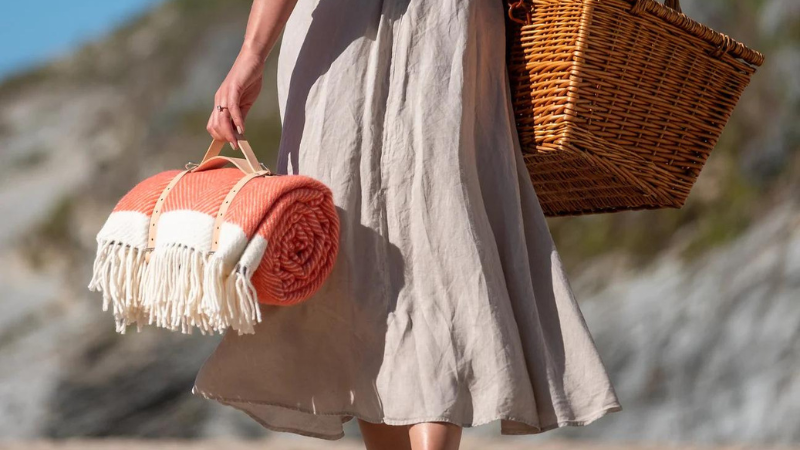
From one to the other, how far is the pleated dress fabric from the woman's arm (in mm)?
80

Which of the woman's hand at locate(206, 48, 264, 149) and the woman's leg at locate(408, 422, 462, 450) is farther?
the woman's hand at locate(206, 48, 264, 149)

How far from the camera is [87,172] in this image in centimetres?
912

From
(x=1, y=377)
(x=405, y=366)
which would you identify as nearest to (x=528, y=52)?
(x=405, y=366)

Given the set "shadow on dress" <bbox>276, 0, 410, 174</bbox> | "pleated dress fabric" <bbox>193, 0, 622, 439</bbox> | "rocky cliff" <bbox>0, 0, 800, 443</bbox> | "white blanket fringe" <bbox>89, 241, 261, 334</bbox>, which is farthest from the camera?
"rocky cliff" <bbox>0, 0, 800, 443</bbox>

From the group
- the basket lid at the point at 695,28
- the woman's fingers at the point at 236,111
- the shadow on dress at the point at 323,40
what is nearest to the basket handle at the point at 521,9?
the basket lid at the point at 695,28

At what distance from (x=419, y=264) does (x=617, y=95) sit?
17.2 inches

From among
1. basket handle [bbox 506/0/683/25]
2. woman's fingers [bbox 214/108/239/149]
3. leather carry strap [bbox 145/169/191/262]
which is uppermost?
basket handle [bbox 506/0/683/25]

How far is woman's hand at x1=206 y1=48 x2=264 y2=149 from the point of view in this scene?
1696 millimetres

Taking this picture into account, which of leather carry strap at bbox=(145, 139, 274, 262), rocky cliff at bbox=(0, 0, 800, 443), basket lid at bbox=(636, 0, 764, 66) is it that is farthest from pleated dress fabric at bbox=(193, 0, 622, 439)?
rocky cliff at bbox=(0, 0, 800, 443)

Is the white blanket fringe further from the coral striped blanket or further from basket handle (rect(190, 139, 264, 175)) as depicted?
basket handle (rect(190, 139, 264, 175))

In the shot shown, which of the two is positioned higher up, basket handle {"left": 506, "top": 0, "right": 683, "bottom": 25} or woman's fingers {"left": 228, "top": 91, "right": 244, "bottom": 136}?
basket handle {"left": 506, "top": 0, "right": 683, "bottom": 25}

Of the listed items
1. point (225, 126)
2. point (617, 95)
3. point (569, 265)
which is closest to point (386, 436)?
point (225, 126)

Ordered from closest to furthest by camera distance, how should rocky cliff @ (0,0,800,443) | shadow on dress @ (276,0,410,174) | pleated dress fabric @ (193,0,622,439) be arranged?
1. pleated dress fabric @ (193,0,622,439)
2. shadow on dress @ (276,0,410,174)
3. rocky cliff @ (0,0,800,443)

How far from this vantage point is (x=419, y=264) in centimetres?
167
